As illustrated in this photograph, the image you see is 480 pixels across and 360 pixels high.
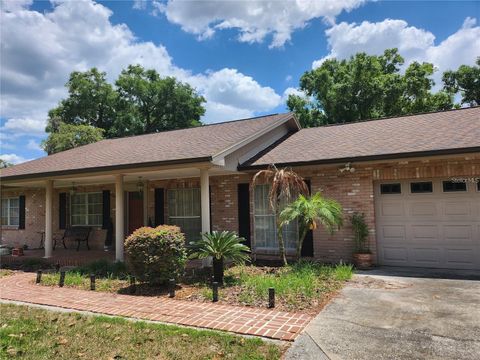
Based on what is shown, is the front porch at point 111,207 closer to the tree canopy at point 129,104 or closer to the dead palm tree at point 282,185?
the dead palm tree at point 282,185

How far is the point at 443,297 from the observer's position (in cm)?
618

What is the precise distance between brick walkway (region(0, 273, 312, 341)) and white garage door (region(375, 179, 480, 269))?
4.92 metres

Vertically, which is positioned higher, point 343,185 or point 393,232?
point 343,185

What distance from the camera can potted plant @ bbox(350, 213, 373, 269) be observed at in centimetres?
884

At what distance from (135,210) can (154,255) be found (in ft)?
24.1

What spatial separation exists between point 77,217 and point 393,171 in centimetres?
1239

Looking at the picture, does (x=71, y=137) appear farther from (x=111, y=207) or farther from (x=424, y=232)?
(x=424, y=232)

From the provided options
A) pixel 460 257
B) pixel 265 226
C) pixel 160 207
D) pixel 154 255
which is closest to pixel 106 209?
pixel 160 207

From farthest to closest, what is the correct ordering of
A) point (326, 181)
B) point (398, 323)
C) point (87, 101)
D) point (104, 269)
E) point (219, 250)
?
point (87, 101)
point (326, 181)
point (104, 269)
point (219, 250)
point (398, 323)

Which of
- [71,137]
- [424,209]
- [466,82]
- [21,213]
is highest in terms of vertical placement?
[466,82]

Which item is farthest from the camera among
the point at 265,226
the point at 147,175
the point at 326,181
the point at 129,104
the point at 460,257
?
the point at 129,104

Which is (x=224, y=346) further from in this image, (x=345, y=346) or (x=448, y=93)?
(x=448, y=93)

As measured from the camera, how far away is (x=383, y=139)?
10109 mm

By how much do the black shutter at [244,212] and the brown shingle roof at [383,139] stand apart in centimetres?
91
